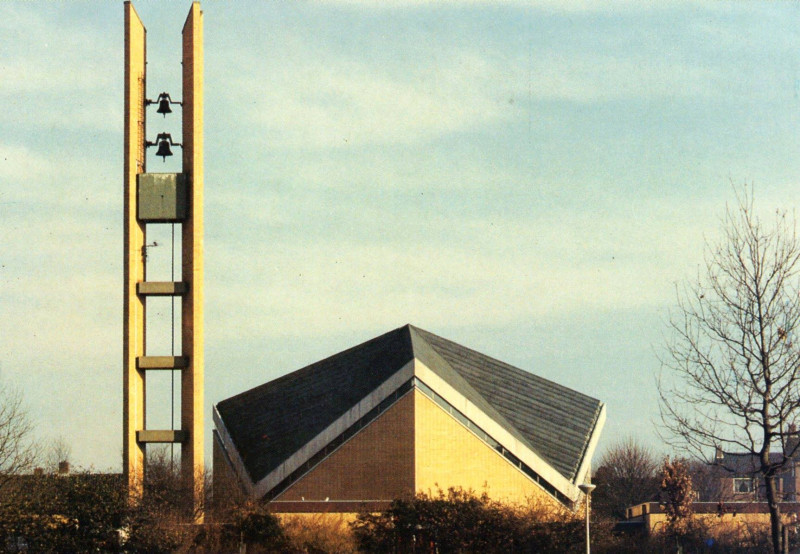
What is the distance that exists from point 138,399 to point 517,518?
15090mm

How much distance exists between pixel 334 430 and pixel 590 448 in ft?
37.5

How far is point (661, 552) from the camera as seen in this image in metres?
43.5

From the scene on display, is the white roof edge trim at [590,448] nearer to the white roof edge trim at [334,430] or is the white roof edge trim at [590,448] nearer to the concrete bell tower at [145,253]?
the white roof edge trim at [334,430]

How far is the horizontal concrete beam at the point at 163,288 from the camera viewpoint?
41031mm

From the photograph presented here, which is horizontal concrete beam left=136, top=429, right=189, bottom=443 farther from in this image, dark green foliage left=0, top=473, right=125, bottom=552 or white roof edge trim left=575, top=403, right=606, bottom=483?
white roof edge trim left=575, top=403, right=606, bottom=483

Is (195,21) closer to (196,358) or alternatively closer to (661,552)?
(196,358)

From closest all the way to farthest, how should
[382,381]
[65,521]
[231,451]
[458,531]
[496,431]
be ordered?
1. [458,531]
2. [65,521]
3. [382,381]
4. [496,431]
5. [231,451]

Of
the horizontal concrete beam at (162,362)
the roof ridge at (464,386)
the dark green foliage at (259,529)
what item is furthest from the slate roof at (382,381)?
the dark green foliage at (259,529)

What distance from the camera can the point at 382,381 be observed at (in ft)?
137

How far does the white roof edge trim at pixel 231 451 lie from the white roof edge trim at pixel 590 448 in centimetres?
1307

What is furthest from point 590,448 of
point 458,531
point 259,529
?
point 259,529

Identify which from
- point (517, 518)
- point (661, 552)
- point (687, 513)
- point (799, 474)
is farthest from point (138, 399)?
point (799, 474)

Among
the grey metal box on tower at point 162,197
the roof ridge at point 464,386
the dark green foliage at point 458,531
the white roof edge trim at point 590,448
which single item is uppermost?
the grey metal box on tower at point 162,197

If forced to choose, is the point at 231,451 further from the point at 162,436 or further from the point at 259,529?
the point at 259,529
